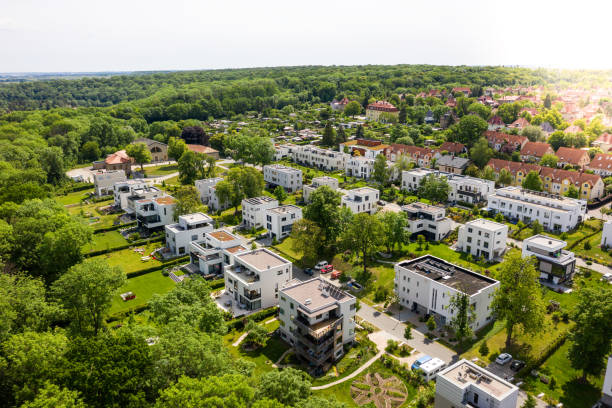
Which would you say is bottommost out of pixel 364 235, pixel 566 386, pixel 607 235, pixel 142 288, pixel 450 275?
pixel 566 386

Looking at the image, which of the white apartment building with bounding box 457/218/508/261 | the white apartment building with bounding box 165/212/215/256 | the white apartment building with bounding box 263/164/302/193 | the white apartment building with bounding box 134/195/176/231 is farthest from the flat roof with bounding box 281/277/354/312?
the white apartment building with bounding box 263/164/302/193

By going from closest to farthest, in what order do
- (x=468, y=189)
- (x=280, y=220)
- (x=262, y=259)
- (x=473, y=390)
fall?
1. (x=473, y=390)
2. (x=262, y=259)
3. (x=280, y=220)
4. (x=468, y=189)

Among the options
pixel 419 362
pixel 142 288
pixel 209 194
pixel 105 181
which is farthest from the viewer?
pixel 105 181

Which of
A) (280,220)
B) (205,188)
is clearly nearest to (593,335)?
(280,220)

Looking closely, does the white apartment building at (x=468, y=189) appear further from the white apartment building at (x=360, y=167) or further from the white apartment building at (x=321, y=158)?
the white apartment building at (x=321, y=158)

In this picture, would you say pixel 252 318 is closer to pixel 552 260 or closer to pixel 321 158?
pixel 552 260
